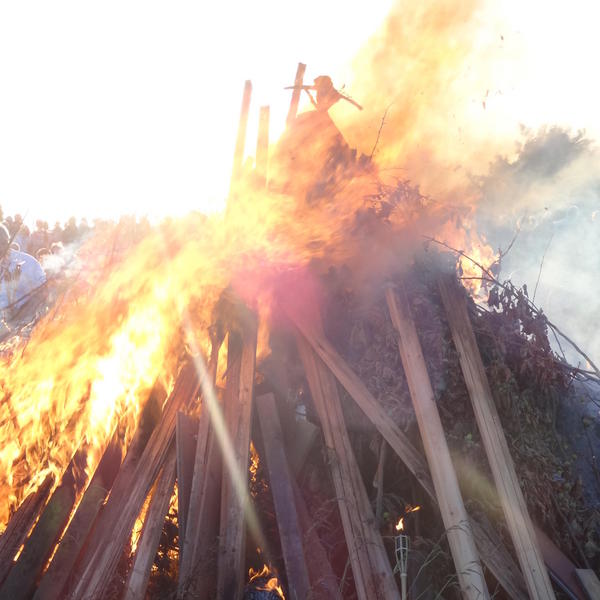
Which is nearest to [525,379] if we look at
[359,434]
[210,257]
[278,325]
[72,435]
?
[359,434]

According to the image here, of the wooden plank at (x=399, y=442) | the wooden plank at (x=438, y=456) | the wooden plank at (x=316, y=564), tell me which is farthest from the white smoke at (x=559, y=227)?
the wooden plank at (x=316, y=564)

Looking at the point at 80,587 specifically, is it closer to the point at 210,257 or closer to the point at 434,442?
the point at 434,442

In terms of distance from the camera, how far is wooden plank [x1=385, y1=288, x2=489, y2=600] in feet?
9.35

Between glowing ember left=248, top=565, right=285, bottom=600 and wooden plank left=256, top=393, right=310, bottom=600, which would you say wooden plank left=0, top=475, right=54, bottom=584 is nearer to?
glowing ember left=248, top=565, right=285, bottom=600

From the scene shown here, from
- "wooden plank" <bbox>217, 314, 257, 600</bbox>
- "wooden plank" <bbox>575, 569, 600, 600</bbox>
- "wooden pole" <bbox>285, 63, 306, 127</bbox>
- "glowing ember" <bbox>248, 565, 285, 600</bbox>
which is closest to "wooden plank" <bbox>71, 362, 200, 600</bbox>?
"wooden plank" <bbox>217, 314, 257, 600</bbox>

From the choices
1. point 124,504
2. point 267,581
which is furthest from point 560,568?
point 124,504

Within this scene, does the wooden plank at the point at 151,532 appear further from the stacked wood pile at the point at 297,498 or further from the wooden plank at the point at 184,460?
the wooden plank at the point at 184,460

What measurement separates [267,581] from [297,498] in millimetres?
651

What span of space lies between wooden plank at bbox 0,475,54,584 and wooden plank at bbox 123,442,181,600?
975 mm

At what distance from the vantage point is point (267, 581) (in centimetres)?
311

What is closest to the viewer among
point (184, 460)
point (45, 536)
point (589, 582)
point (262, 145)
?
point (589, 582)

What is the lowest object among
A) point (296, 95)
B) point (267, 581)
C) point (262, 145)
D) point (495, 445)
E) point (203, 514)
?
point (267, 581)

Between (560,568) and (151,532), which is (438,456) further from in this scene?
(151,532)

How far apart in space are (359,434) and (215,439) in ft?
4.19
